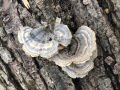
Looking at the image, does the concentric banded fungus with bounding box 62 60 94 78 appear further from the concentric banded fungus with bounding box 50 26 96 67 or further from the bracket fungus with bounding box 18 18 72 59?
the bracket fungus with bounding box 18 18 72 59

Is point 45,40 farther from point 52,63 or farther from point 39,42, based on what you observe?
point 52,63

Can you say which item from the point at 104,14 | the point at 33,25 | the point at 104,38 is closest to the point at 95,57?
the point at 104,38

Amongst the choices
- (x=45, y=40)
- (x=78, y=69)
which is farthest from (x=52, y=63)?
(x=45, y=40)

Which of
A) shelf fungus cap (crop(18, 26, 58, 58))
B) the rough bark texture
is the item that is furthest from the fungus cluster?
the rough bark texture

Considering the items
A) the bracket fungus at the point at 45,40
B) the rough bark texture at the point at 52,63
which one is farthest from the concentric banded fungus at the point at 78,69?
the bracket fungus at the point at 45,40

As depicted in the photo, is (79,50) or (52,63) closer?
(79,50)

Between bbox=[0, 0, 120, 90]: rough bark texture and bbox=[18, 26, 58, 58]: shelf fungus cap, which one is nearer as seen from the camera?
bbox=[18, 26, 58, 58]: shelf fungus cap
